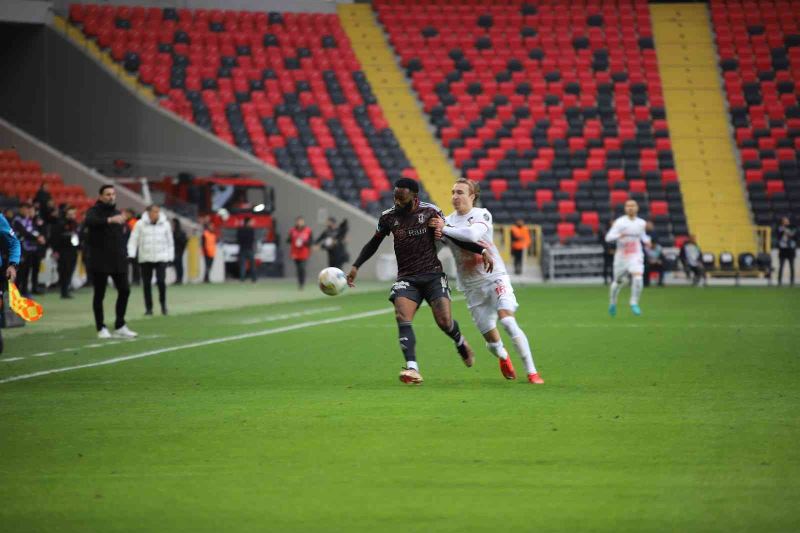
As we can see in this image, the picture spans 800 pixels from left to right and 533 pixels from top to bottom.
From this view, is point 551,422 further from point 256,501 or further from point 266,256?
point 266,256

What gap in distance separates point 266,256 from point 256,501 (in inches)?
1400

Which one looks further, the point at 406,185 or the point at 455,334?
the point at 455,334

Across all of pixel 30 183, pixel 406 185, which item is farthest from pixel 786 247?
pixel 406 185

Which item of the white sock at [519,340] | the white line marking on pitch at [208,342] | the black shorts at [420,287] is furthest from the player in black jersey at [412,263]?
the white line marking on pitch at [208,342]

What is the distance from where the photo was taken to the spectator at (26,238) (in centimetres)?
2920

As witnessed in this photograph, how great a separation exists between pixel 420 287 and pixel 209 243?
86.9 feet

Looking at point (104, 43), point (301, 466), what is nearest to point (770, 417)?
point (301, 466)

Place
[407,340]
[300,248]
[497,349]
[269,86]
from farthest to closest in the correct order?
[269,86] → [300,248] → [497,349] → [407,340]

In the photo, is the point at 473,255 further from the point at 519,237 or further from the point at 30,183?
the point at 519,237

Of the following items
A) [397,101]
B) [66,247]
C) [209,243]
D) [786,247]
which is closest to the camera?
[66,247]

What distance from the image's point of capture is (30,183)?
3859cm

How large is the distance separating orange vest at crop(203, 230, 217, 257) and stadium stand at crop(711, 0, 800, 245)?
18488 mm

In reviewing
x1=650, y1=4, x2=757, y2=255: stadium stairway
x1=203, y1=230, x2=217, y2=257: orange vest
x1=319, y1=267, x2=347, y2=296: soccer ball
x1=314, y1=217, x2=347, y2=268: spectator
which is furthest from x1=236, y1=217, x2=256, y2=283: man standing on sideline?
x1=319, y1=267, x2=347, y2=296: soccer ball

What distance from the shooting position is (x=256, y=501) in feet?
24.2
